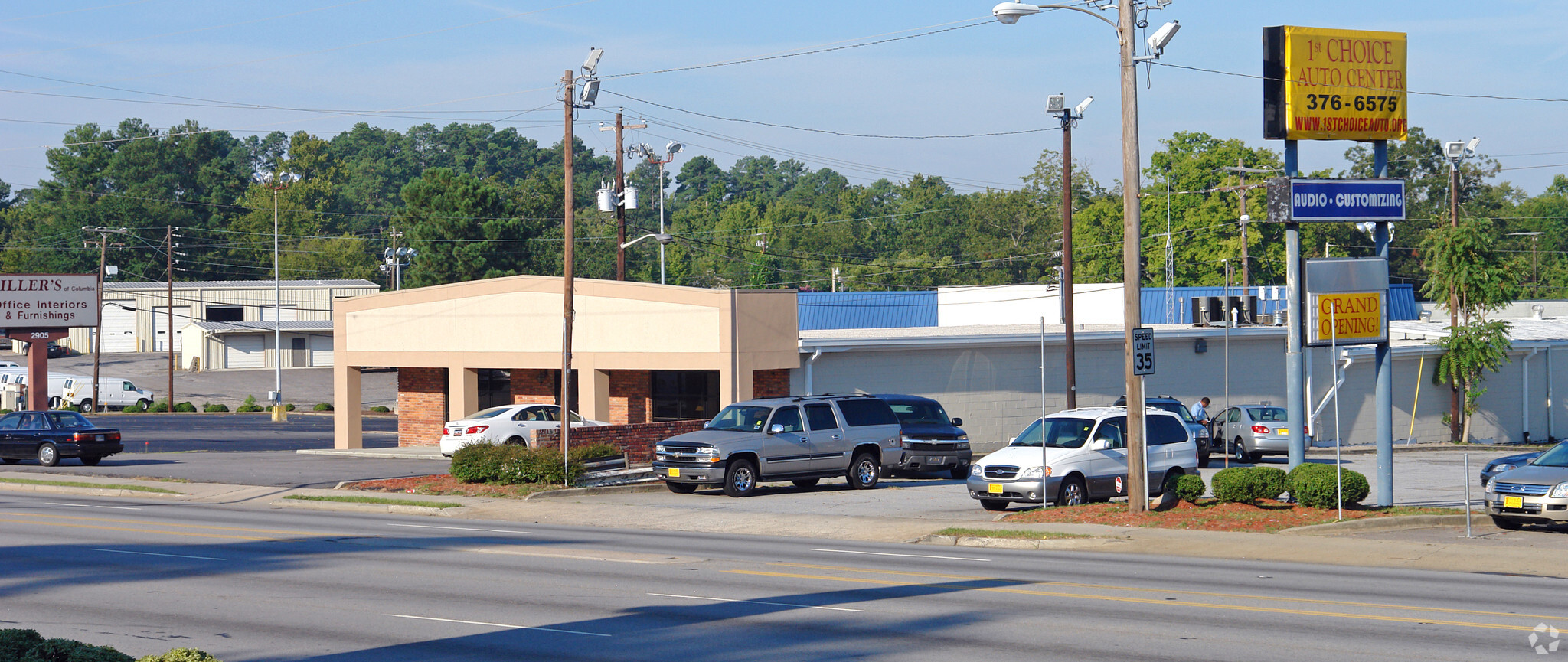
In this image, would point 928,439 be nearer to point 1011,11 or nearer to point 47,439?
point 1011,11

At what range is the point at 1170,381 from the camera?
1639 inches

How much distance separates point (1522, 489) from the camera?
1969cm

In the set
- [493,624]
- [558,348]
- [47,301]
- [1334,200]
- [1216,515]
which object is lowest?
[1216,515]

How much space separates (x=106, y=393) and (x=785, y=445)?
55.9m

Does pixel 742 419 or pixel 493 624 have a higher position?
pixel 742 419

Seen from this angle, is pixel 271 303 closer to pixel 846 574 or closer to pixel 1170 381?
pixel 1170 381

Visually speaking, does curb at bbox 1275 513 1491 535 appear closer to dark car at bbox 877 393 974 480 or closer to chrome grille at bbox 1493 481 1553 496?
chrome grille at bbox 1493 481 1553 496

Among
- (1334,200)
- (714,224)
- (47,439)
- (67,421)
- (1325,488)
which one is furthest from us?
(714,224)

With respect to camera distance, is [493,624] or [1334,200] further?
[1334,200]

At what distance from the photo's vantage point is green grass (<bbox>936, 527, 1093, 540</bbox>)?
65.0 ft

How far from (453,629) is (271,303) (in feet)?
295

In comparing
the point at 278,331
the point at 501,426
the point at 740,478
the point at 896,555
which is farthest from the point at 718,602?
the point at 278,331

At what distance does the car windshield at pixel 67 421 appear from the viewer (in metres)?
35.1

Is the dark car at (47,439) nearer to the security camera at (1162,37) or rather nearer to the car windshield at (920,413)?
the car windshield at (920,413)
